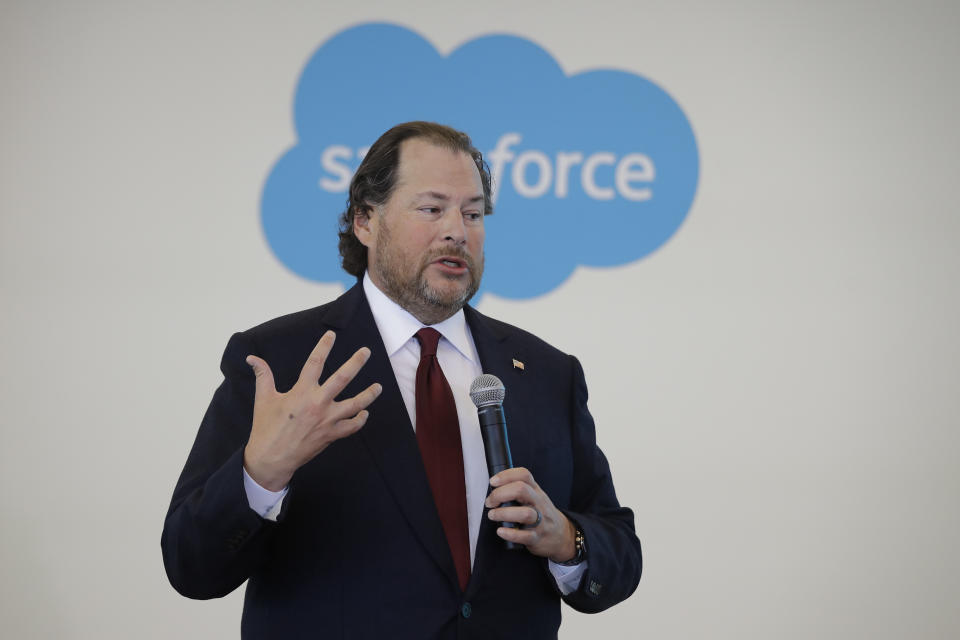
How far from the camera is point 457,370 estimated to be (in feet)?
6.64

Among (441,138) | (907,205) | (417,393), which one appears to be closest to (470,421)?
(417,393)

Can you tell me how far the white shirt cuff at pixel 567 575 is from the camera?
1.82m

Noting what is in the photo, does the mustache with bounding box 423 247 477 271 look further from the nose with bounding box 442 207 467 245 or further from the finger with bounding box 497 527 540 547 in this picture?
the finger with bounding box 497 527 540 547

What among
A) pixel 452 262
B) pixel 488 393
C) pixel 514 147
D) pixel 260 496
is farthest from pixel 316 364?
pixel 514 147

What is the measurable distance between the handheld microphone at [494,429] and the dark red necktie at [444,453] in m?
0.11

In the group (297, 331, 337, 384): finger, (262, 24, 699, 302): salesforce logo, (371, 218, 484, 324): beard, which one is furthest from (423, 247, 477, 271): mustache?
(262, 24, 699, 302): salesforce logo

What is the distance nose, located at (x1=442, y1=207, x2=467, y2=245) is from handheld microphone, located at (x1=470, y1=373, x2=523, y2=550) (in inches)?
16.2

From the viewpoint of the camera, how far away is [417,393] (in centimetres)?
188

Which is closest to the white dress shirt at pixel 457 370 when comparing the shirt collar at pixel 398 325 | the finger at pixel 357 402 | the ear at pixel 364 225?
the shirt collar at pixel 398 325

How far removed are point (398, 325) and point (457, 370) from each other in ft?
0.56

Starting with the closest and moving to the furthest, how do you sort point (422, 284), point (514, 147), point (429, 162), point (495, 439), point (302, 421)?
1. point (302, 421)
2. point (495, 439)
3. point (422, 284)
4. point (429, 162)
5. point (514, 147)

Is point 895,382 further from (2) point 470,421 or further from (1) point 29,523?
(1) point 29,523

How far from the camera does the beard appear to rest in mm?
1978

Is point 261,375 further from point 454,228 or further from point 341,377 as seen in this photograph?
point 454,228
